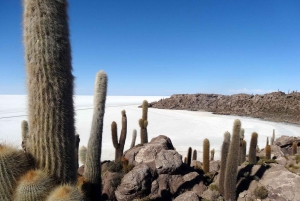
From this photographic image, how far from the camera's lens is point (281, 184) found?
25.8ft

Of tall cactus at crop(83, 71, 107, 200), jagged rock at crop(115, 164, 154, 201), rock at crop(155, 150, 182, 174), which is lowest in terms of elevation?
jagged rock at crop(115, 164, 154, 201)

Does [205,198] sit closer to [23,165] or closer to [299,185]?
[299,185]

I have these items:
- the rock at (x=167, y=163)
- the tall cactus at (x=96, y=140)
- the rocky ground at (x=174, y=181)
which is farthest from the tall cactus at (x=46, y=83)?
the rock at (x=167, y=163)

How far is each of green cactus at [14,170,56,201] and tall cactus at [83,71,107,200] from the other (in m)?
3.67

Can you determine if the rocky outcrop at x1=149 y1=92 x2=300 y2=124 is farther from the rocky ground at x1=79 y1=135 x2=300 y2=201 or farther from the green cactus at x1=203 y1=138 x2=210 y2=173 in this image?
the rocky ground at x1=79 y1=135 x2=300 y2=201

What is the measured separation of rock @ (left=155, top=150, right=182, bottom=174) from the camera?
8570 mm

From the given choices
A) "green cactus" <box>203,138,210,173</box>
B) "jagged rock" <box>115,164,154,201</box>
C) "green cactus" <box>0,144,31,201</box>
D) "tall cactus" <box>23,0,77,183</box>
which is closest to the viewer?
"green cactus" <box>0,144,31,201</box>

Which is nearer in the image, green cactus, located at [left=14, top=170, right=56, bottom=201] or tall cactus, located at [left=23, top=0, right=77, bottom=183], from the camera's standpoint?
green cactus, located at [left=14, top=170, right=56, bottom=201]

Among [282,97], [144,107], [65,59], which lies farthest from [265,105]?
[65,59]

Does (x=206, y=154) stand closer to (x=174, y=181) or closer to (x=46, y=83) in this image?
(x=174, y=181)

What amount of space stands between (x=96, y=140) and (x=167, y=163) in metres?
3.53

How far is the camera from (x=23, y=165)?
2.43 metres

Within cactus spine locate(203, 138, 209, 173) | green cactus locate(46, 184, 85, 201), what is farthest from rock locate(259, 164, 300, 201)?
green cactus locate(46, 184, 85, 201)

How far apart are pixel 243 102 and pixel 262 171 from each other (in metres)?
37.2
